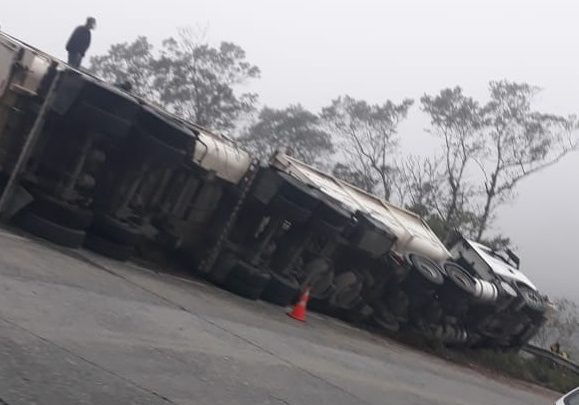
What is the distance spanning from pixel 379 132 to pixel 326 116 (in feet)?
11.6

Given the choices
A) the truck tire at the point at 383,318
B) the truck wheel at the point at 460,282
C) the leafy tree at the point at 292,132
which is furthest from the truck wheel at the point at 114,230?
the leafy tree at the point at 292,132

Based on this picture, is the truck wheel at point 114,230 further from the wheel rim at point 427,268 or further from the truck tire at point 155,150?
the wheel rim at point 427,268

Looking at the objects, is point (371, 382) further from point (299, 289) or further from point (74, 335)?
point (74, 335)

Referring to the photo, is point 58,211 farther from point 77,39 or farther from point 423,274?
point 423,274

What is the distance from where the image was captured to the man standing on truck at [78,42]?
15.2 metres

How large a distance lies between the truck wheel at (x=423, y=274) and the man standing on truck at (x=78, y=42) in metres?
6.70

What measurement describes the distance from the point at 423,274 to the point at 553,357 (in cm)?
842

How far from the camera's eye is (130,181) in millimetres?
10539

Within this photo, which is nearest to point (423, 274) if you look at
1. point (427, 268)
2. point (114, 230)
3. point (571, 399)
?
point (427, 268)

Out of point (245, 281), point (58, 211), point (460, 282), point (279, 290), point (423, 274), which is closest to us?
point (58, 211)

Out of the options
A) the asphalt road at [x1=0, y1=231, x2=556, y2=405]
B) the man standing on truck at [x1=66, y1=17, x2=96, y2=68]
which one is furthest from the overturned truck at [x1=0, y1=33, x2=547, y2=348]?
the man standing on truck at [x1=66, y1=17, x2=96, y2=68]

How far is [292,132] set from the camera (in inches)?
1993

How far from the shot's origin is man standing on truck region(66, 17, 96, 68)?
15.2 meters

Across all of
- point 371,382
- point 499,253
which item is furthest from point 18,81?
point 499,253
